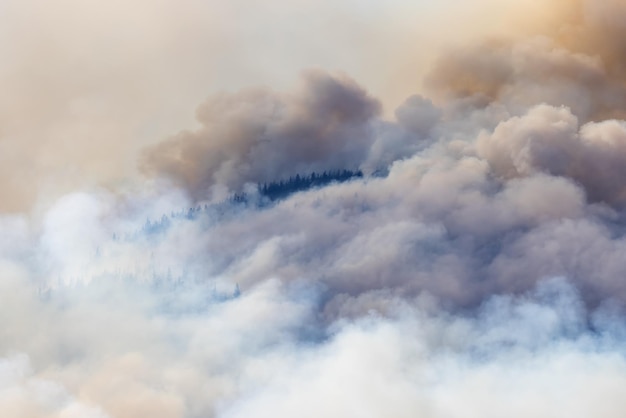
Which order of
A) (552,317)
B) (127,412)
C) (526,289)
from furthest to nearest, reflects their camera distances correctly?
(526,289)
(552,317)
(127,412)

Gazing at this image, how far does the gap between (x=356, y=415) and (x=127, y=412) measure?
21170mm

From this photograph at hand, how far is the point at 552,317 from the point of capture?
78250 mm

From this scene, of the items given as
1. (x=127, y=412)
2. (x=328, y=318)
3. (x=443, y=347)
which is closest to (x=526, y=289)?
(x=443, y=347)

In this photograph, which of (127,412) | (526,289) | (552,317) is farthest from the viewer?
(526,289)

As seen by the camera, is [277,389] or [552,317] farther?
[552,317]

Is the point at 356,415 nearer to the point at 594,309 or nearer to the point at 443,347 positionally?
the point at 443,347

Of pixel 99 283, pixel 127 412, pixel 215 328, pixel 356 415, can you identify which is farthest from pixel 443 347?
pixel 99 283

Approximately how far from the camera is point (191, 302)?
264 ft

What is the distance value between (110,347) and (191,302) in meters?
9.52

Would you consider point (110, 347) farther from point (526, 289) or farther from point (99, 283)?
point (526, 289)

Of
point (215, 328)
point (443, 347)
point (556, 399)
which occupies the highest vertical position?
point (215, 328)

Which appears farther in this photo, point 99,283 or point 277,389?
point 99,283

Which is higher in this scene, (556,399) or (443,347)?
(443,347)

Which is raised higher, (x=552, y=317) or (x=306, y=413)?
(x=552, y=317)
